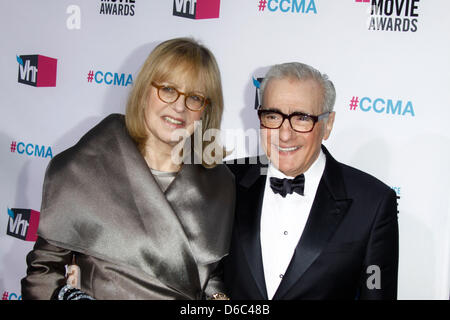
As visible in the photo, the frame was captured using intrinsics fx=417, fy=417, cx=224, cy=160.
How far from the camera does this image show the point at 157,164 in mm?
2035

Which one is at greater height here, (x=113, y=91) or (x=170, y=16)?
(x=170, y=16)

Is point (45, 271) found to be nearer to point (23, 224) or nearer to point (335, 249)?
point (335, 249)

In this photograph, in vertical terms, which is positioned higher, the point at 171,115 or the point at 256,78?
the point at 256,78

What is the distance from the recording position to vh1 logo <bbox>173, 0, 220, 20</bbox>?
2.81 metres

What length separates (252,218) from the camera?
6.42 feet

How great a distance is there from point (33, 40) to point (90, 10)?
0.53 metres

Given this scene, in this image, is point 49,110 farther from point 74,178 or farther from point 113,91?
point 74,178

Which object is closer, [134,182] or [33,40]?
[134,182]

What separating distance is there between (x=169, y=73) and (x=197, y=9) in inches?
43.0

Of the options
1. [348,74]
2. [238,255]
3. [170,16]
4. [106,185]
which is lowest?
[238,255]

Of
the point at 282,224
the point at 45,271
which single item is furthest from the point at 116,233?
the point at 282,224

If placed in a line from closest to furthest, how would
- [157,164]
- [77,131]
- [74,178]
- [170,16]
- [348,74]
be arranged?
1. [74,178]
2. [157,164]
3. [348,74]
4. [170,16]
5. [77,131]

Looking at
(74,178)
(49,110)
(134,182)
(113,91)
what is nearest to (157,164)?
(134,182)

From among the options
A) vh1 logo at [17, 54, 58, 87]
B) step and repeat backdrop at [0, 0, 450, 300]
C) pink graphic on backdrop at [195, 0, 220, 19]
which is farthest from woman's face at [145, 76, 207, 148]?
vh1 logo at [17, 54, 58, 87]
